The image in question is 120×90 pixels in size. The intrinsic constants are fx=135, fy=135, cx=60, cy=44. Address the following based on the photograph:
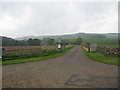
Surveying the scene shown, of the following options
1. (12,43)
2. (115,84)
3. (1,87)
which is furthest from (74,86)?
(12,43)

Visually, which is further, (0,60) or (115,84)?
(0,60)

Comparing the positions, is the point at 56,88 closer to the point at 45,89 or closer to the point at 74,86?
the point at 45,89

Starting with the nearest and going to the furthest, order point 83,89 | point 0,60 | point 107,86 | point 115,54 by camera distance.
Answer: point 83,89, point 107,86, point 0,60, point 115,54

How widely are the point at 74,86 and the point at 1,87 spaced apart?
3371mm

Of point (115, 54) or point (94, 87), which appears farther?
point (115, 54)

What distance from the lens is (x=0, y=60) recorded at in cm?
1653

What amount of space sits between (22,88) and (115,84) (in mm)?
4321

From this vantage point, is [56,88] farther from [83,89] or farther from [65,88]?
[83,89]

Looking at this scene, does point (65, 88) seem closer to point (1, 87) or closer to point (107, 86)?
point (107, 86)

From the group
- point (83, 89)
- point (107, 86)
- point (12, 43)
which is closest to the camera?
point (83, 89)

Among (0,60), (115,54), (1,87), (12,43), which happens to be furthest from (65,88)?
(12,43)

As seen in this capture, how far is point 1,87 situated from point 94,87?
13.9ft

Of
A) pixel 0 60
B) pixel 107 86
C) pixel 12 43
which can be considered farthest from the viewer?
pixel 12 43

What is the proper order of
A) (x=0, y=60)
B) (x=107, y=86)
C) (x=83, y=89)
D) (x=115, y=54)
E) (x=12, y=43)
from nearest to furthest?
1. (x=83, y=89)
2. (x=107, y=86)
3. (x=0, y=60)
4. (x=115, y=54)
5. (x=12, y=43)
